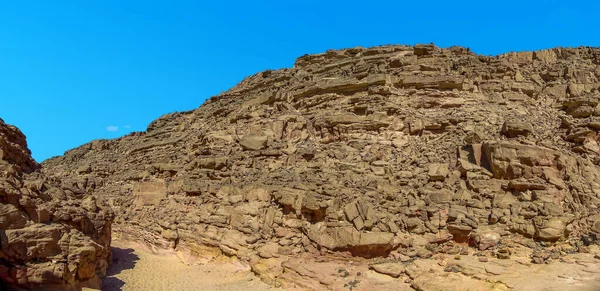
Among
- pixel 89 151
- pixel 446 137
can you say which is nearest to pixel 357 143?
pixel 446 137

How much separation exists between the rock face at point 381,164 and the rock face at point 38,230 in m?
4.56

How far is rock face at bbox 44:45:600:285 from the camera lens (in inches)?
540

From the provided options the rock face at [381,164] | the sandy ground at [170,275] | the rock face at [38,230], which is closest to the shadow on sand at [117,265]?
A: the sandy ground at [170,275]

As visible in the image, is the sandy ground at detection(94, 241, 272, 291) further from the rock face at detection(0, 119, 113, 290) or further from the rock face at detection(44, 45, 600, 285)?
the rock face at detection(0, 119, 113, 290)

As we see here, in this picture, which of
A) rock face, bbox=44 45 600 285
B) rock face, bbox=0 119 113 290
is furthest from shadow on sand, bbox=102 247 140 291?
rock face, bbox=44 45 600 285

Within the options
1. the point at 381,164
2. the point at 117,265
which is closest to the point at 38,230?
the point at 117,265

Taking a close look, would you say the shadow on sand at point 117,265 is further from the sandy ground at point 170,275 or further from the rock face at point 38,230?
the rock face at point 38,230

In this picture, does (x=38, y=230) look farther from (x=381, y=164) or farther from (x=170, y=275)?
(x=381, y=164)

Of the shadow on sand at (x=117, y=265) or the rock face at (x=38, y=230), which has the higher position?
the rock face at (x=38, y=230)

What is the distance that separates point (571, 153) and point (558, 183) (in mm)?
2320

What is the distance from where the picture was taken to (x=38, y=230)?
1072 centimetres

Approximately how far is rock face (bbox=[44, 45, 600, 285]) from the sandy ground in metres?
0.62

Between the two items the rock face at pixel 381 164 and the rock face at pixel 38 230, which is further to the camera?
the rock face at pixel 381 164

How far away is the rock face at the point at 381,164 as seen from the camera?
13.7 meters
